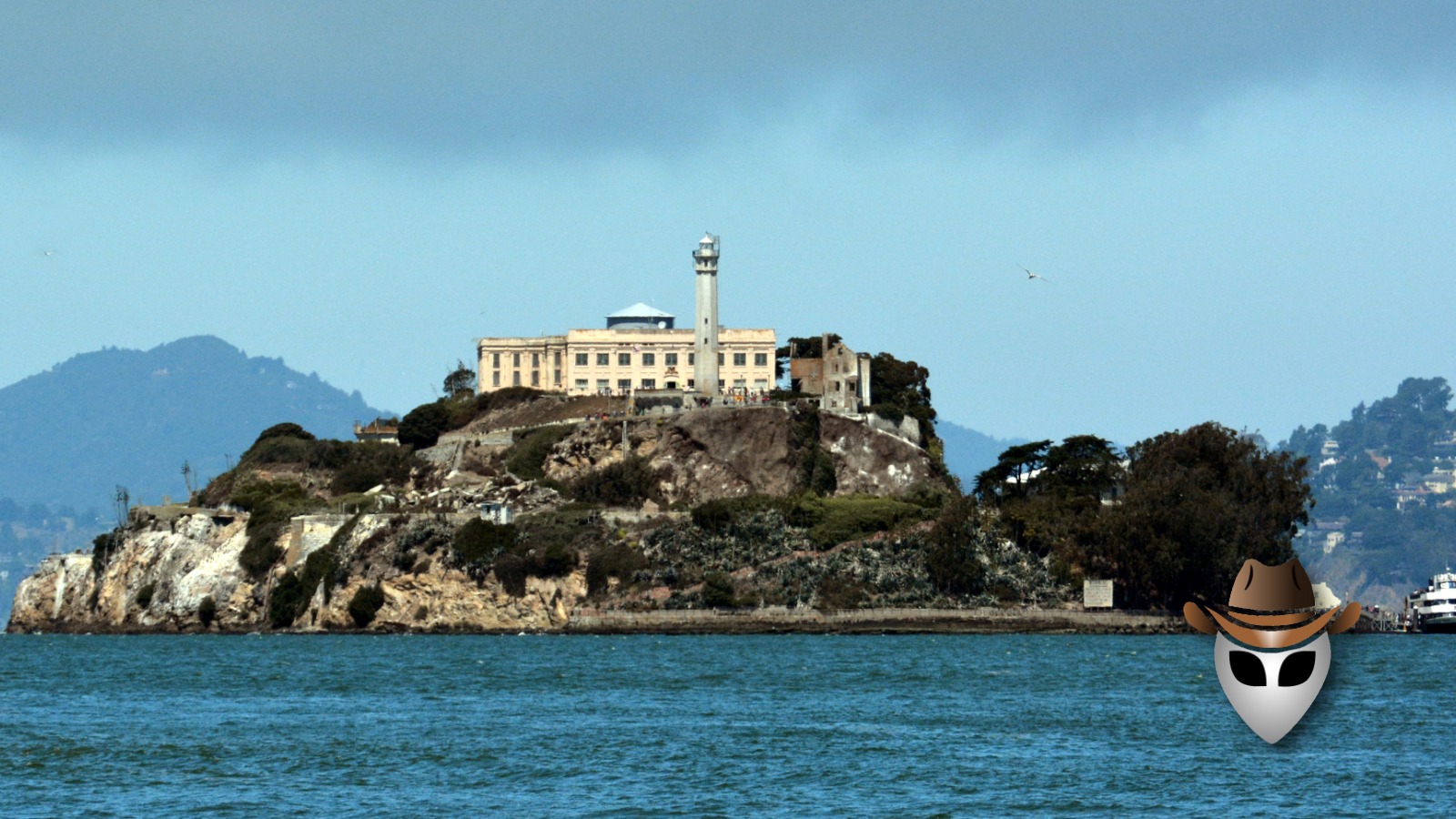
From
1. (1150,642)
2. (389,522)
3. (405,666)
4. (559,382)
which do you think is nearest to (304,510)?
(389,522)

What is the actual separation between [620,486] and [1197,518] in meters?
33.1

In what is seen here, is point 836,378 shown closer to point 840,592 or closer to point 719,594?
point 840,592

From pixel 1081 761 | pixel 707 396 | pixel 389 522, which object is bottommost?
pixel 1081 761

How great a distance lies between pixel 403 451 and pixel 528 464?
13.7 metres

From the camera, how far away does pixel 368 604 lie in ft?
348

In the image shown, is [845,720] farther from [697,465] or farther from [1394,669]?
[697,465]

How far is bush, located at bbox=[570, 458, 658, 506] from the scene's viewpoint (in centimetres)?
11288

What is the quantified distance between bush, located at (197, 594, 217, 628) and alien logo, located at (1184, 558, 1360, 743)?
330 feet

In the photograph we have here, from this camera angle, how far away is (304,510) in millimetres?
116375

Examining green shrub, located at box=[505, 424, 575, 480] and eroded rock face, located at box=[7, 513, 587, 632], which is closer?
eroded rock face, located at box=[7, 513, 587, 632]

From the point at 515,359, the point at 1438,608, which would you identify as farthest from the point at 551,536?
the point at 1438,608

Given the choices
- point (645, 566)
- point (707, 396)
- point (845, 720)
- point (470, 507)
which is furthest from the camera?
point (707, 396)

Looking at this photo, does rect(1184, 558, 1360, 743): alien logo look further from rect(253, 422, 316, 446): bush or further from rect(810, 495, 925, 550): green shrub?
rect(253, 422, 316, 446): bush

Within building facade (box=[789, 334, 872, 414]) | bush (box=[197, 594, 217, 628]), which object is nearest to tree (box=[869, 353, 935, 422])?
building facade (box=[789, 334, 872, 414])
